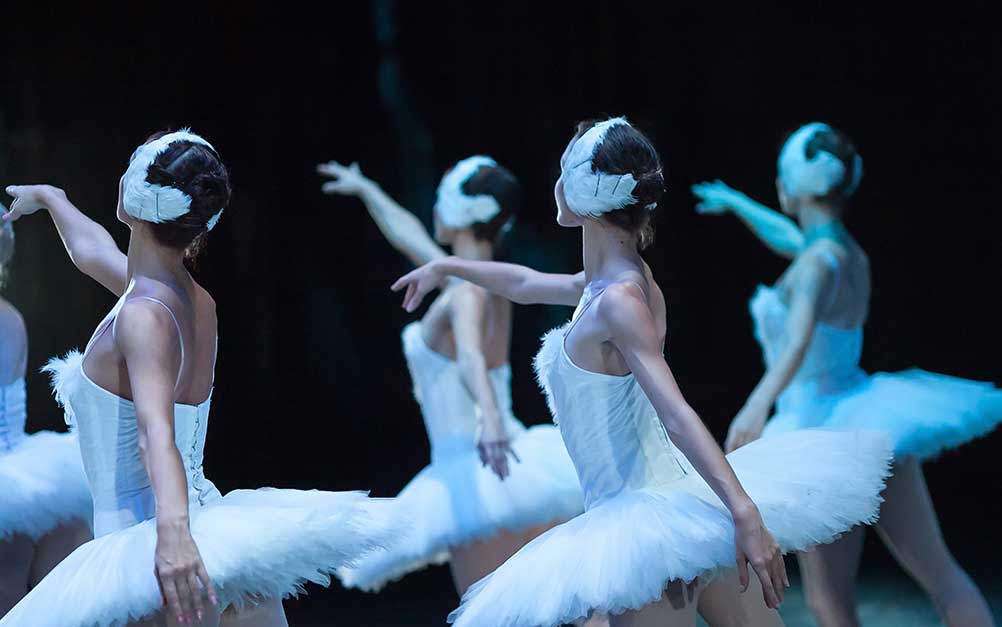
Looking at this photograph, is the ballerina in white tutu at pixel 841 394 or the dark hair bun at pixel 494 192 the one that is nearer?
the ballerina in white tutu at pixel 841 394

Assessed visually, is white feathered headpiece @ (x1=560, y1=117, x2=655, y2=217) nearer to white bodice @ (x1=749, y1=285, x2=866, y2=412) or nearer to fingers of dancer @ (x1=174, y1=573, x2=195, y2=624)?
fingers of dancer @ (x1=174, y1=573, x2=195, y2=624)

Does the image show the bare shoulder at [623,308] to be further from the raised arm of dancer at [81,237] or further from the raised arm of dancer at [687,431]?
the raised arm of dancer at [81,237]

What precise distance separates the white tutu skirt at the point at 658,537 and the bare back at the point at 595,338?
0.78ft

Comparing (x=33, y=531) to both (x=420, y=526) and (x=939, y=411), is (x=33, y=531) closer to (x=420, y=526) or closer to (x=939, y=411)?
(x=420, y=526)

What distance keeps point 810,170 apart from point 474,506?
1.40 meters

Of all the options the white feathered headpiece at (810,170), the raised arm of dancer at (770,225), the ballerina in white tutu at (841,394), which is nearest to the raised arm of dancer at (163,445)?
the ballerina in white tutu at (841,394)

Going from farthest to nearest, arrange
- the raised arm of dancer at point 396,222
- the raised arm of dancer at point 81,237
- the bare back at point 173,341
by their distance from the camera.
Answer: the raised arm of dancer at point 396,222
the raised arm of dancer at point 81,237
the bare back at point 173,341

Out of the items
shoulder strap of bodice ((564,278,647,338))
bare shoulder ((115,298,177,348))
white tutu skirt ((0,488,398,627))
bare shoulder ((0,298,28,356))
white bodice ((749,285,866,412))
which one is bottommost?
white tutu skirt ((0,488,398,627))

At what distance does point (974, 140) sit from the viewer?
491 cm

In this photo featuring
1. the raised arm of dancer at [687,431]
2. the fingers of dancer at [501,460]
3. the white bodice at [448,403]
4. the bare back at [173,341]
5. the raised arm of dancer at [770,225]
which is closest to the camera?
the raised arm of dancer at [687,431]

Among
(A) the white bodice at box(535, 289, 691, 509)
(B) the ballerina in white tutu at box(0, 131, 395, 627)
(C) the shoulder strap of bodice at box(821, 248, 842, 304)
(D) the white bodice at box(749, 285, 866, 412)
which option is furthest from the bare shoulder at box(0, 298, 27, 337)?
(C) the shoulder strap of bodice at box(821, 248, 842, 304)

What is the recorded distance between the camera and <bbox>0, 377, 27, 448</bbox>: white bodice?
289cm

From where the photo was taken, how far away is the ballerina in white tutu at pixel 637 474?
6.17 feet

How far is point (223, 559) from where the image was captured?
1839mm
